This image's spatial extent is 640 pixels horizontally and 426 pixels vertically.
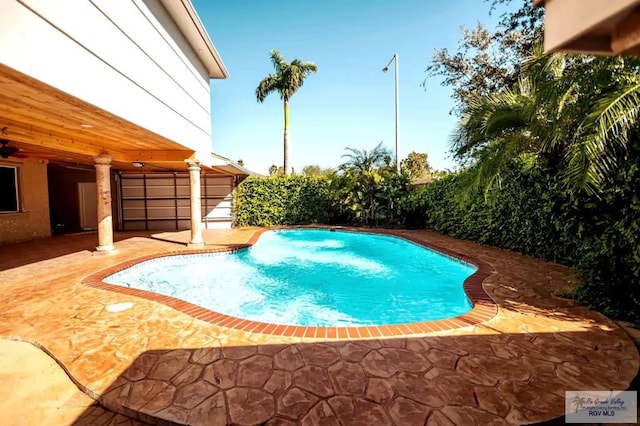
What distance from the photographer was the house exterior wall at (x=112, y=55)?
118 inches

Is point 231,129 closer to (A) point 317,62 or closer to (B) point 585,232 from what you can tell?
(A) point 317,62

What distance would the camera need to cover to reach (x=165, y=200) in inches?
616

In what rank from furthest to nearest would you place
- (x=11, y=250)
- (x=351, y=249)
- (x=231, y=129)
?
(x=231, y=129) < (x=351, y=249) < (x=11, y=250)

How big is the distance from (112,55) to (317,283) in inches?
243

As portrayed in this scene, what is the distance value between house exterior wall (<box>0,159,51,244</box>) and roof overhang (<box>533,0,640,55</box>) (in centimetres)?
1468

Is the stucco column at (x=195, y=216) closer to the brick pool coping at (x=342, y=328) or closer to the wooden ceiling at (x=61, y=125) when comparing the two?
the wooden ceiling at (x=61, y=125)

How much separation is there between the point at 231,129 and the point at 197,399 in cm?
3112

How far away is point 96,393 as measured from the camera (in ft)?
8.69

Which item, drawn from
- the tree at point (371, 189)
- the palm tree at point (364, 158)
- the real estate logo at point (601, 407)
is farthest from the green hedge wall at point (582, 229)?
the palm tree at point (364, 158)

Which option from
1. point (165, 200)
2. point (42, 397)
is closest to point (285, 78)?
point (165, 200)

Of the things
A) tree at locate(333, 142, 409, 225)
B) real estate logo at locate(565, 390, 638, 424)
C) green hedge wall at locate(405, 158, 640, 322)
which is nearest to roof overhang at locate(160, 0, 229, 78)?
tree at locate(333, 142, 409, 225)

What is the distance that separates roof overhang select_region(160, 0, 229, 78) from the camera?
6328mm

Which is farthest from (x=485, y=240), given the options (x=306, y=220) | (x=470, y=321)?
(x=306, y=220)

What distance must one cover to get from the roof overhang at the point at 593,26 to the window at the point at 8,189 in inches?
587
